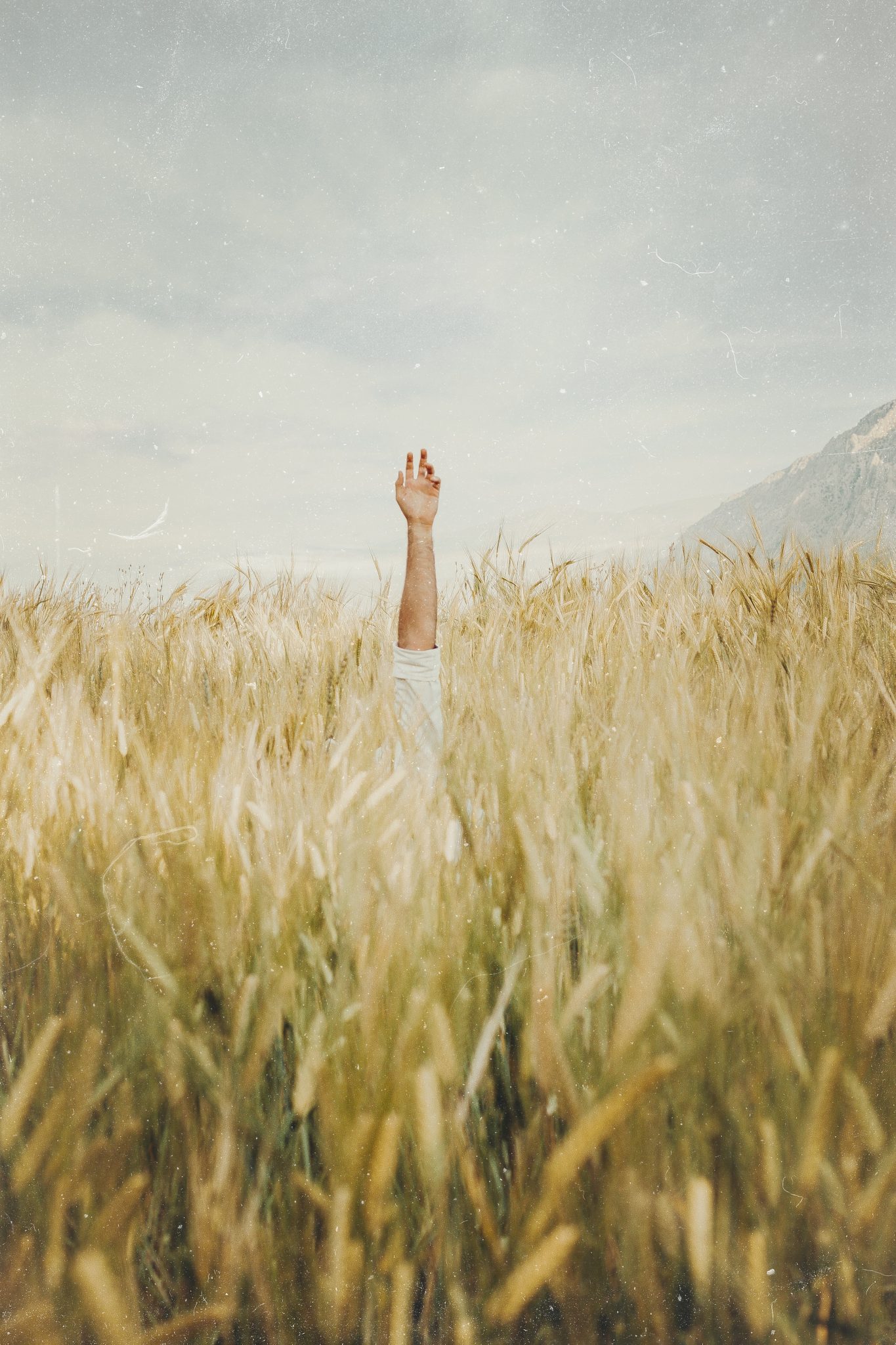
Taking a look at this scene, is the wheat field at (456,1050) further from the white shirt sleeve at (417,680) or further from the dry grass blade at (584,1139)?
the white shirt sleeve at (417,680)

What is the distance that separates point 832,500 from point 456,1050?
45.2 metres

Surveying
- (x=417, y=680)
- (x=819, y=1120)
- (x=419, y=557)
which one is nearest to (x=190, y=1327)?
(x=819, y=1120)

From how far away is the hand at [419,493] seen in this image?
5.77ft

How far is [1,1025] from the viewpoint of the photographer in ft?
2.29

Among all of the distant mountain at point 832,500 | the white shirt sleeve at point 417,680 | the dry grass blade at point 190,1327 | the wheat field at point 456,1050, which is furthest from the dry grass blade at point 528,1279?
the distant mountain at point 832,500

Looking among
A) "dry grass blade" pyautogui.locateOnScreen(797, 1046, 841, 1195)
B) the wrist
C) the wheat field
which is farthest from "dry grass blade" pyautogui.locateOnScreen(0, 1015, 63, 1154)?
the wrist

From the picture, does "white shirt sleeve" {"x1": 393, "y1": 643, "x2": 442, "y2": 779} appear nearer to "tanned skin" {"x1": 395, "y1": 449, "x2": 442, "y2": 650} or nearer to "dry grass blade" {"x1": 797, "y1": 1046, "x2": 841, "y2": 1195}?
"tanned skin" {"x1": 395, "y1": 449, "x2": 442, "y2": 650}

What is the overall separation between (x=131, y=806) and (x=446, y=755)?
1.22ft

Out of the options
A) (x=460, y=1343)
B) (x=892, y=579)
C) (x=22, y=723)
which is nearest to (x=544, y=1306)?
(x=460, y=1343)

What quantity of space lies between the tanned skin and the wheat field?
0.58 meters

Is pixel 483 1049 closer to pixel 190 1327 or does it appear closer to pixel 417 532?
pixel 190 1327

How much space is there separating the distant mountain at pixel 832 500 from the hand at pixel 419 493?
71cm

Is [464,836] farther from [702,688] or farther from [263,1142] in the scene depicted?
[702,688]

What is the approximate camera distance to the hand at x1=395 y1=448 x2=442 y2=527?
1.76m
